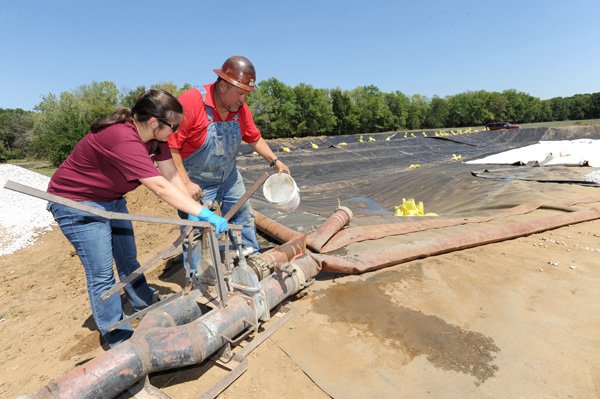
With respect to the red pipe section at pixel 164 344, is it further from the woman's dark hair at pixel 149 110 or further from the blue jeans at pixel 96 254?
the woman's dark hair at pixel 149 110

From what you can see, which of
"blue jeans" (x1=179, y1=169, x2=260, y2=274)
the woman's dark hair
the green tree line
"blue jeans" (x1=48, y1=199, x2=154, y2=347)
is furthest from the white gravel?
the green tree line

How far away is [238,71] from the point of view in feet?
7.75

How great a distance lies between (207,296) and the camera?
6.80ft

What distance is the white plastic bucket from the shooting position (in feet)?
8.87

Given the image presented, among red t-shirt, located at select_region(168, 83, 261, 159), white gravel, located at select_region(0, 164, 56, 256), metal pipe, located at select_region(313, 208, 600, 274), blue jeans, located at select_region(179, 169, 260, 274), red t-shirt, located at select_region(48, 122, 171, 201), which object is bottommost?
white gravel, located at select_region(0, 164, 56, 256)

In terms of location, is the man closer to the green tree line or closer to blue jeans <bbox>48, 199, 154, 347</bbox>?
blue jeans <bbox>48, 199, 154, 347</bbox>

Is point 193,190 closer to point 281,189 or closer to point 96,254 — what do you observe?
point 96,254

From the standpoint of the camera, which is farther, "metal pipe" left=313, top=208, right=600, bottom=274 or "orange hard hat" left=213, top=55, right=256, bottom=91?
"metal pipe" left=313, top=208, right=600, bottom=274

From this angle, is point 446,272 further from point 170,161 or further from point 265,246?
point 170,161

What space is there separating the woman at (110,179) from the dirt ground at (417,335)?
59cm

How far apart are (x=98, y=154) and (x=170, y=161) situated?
477 millimetres

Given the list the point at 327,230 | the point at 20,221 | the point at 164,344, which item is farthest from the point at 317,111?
the point at 164,344

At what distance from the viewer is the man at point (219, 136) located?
2.40 metres

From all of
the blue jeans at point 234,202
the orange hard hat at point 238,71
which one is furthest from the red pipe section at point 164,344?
the orange hard hat at point 238,71
